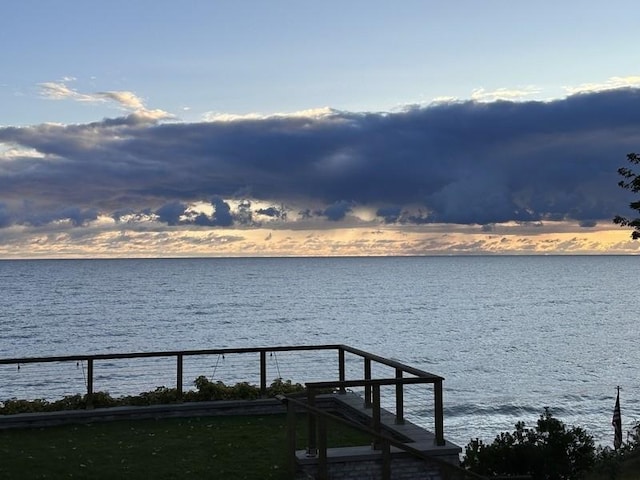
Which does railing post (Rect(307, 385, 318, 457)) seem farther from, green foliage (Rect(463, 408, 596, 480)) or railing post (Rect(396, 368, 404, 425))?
green foliage (Rect(463, 408, 596, 480))

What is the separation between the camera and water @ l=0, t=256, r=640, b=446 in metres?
43.6

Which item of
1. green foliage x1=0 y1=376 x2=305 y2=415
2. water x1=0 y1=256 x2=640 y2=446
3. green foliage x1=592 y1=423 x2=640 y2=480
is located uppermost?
green foliage x1=0 y1=376 x2=305 y2=415

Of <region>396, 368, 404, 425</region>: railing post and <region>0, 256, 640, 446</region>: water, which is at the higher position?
<region>396, 368, 404, 425</region>: railing post

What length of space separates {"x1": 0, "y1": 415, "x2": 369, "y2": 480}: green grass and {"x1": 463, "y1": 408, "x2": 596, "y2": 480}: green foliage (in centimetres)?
256

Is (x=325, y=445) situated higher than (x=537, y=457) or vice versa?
(x=325, y=445)

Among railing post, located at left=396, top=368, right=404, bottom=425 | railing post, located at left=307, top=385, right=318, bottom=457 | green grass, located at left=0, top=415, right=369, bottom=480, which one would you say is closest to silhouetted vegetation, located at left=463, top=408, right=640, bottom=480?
railing post, located at left=396, top=368, right=404, bottom=425

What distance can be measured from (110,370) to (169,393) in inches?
1482

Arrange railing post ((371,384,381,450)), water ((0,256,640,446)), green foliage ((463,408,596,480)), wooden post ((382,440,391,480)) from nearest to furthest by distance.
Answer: wooden post ((382,440,391,480)) → railing post ((371,384,381,450)) → green foliage ((463,408,596,480)) → water ((0,256,640,446))

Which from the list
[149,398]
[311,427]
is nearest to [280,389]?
[149,398]

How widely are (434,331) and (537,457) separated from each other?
67.3 meters

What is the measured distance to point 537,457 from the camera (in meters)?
14.6

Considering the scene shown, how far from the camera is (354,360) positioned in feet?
196

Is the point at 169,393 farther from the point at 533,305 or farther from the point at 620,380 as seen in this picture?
the point at 533,305

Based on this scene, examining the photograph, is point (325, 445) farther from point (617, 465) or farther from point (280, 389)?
point (617, 465)
